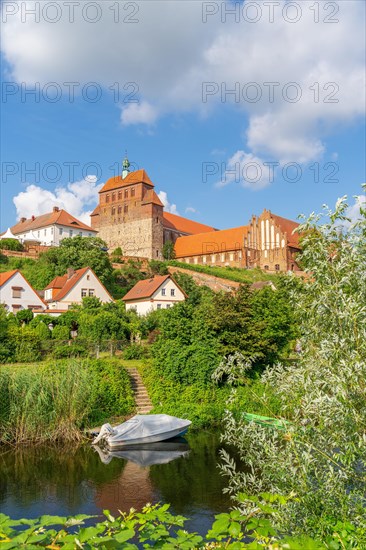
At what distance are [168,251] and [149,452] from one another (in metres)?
74.2

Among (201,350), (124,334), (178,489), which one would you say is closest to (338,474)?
(178,489)

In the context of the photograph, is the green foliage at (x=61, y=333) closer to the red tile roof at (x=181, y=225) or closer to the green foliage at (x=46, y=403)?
the green foliage at (x=46, y=403)

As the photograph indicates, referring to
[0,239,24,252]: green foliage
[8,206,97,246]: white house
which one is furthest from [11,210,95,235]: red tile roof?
[0,239,24,252]: green foliage

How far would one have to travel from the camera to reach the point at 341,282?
619 cm

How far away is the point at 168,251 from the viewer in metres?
92.8

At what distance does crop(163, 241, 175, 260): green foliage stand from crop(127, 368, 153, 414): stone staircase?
215 ft

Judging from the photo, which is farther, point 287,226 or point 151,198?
point 287,226

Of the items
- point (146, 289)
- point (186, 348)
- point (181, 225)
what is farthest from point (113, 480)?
point (181, 225)

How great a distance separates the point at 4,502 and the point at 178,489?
5120 mm

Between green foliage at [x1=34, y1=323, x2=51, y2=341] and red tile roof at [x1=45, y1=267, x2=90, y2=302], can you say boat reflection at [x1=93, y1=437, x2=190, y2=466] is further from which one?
red tile roof at [x1=45, y1=267, x2=90, y2=302]

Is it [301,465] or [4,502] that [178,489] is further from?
[301,465]

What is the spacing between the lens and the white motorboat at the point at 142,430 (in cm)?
1948

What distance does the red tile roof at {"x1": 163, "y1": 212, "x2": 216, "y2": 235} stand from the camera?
337ft

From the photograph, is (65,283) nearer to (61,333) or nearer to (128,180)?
(61,333)
